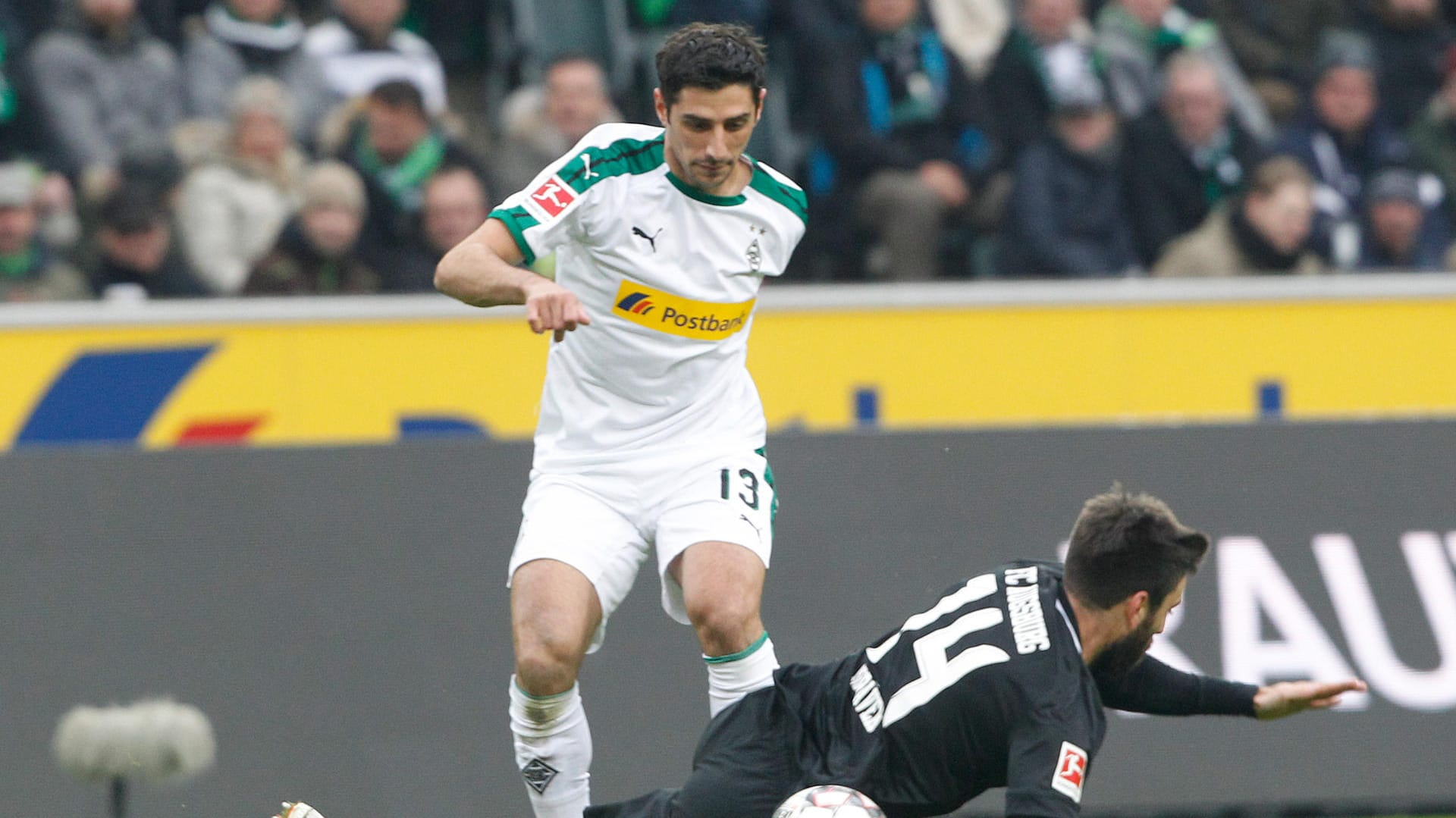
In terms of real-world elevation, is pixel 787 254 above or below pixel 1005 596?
above

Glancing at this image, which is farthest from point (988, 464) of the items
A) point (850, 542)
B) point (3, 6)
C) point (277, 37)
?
point (3, 6)

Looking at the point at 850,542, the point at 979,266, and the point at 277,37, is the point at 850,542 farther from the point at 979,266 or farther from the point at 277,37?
the point at 277,37

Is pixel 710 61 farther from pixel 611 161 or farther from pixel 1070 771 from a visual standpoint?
pixel 1070 771

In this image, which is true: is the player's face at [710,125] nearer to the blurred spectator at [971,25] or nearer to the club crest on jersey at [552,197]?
the club crest on jersey at [552,197]

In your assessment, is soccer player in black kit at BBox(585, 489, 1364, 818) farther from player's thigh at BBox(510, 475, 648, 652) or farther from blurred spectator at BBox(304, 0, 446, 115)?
blurred spectator at BBox(304, 0, 446, 115)

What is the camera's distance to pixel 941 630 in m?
4.91

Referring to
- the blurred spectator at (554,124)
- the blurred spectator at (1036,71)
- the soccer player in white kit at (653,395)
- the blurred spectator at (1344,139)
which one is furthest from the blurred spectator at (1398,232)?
the soccer player in white kit at (653,395)

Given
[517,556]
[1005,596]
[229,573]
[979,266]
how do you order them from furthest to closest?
[979,266]
[229,573]
[517,556]
[1005,596]

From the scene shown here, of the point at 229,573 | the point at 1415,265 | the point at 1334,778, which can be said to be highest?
the point at 1415,265

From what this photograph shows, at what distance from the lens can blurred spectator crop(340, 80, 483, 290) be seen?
9.23m

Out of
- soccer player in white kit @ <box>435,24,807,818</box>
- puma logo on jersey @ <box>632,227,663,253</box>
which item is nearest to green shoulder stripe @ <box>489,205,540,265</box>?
soccer player in white kit @ <box>435,24,807,818</box>

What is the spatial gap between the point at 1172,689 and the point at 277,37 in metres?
6.54

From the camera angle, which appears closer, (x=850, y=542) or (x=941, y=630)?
(x=941, y=630)

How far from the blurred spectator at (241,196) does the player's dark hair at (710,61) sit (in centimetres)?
405
